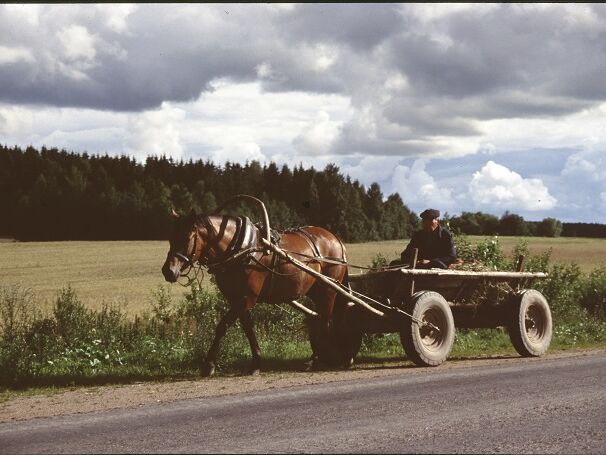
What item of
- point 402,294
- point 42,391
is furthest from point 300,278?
point 42,391

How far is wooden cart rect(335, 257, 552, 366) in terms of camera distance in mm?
11328

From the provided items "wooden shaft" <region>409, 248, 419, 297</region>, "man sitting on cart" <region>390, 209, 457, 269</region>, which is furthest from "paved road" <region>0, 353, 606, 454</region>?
"man sitting on cart" <region>390, 209, 457, 269</region>

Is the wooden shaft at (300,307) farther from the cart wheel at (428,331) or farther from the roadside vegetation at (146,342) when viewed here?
the cart wheel at (428,331)

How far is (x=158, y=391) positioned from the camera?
9.12 m

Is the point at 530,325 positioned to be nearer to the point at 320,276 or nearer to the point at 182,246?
the point at 320,276

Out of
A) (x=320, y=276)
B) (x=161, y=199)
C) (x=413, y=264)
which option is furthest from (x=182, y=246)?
(x=161, y=199)

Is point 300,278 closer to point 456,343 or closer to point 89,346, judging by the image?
point 89,346

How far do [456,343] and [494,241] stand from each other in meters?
4.11

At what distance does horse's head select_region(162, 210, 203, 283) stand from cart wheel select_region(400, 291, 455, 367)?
3.40 metres

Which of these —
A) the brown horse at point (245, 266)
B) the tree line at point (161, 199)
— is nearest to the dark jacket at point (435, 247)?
the brown horse at point (245, 266)

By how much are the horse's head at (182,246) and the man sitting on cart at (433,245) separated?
3655mm

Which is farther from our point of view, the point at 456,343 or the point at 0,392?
the point at 456,343

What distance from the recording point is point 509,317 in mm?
12648

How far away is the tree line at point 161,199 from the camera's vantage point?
74375 millimetres
